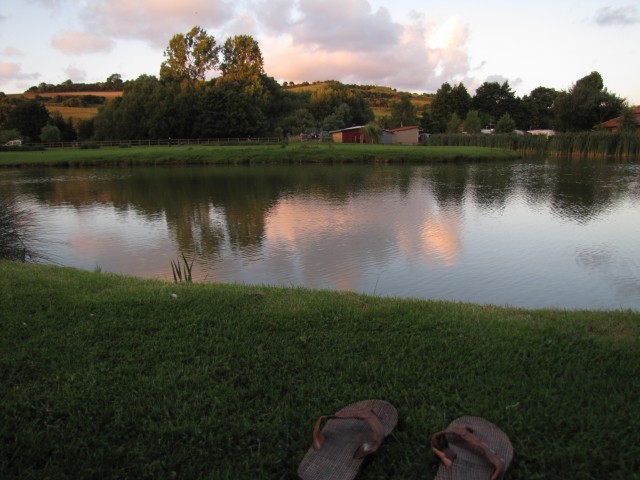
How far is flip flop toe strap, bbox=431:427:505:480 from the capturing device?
9.69ft

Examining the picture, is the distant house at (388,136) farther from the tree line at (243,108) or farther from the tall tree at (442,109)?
the tall tree at (442,109)

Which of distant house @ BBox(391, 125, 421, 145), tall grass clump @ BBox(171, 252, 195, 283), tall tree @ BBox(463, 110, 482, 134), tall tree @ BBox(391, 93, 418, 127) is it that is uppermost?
tall tree @ BBox(391, 93, 418, 127)

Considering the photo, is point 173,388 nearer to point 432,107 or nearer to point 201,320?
point 201,320

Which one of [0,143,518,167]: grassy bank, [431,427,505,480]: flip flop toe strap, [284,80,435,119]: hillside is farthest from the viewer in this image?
[284,80,435,119]: hillside

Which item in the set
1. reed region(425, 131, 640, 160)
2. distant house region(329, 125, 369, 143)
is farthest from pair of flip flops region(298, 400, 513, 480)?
distant house region(329, 125, 369, 143)

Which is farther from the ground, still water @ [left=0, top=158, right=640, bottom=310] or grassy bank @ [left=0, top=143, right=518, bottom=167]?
grassy bank @ [left=0, top=143, right=518, bottom=167]

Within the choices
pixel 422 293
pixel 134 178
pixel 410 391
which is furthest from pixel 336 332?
pixel 134 178

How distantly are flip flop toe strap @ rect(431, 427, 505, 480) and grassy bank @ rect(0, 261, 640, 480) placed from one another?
110 millimetres

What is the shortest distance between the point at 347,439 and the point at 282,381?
32.2 inches

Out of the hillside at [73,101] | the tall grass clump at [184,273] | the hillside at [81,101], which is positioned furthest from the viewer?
the hillside at [73,101]

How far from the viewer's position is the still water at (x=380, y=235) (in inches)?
368

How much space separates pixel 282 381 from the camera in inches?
156

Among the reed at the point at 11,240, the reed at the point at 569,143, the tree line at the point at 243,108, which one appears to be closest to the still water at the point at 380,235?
the reed at the point at 11,240

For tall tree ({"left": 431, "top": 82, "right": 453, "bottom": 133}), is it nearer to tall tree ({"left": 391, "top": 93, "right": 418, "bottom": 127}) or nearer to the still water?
tall tree ({"left": 391, "top": 93, "right": 418, "bottom": 127})
